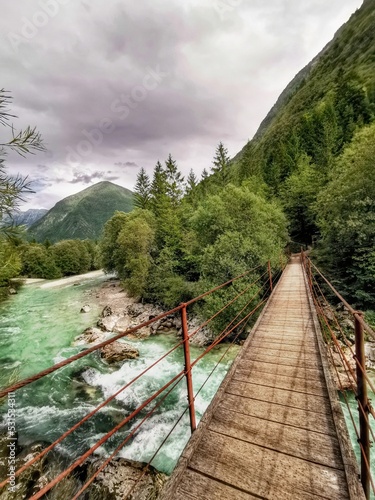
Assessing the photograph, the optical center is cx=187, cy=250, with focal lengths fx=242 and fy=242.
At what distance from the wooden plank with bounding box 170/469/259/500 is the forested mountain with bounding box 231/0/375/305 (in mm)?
12973

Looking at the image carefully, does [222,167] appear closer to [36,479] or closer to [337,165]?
[337,165]

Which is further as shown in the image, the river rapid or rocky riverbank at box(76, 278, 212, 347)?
rocky riverbank at box(76, 278, 212, 347)

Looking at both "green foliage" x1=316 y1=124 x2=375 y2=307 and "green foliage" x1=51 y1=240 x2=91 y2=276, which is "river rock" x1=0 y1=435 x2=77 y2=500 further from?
"green foliage" x1=51 y1=240 x2=91 y2=276

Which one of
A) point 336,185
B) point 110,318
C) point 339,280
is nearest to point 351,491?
point 339,280

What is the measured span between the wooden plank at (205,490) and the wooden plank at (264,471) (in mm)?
49

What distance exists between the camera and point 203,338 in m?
13.5

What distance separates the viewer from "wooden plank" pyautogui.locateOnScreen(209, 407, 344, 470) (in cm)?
240

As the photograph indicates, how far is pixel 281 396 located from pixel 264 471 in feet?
3.85

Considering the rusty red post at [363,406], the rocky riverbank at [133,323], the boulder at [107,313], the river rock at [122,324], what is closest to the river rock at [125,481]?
the rusty red post at [363,406]

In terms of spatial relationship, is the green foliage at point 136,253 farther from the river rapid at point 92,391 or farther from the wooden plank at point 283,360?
the wooden plank at point 283,360

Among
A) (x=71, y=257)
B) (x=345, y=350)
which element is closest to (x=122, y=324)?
(x=345, y=350)

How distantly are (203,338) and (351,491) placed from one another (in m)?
11.9

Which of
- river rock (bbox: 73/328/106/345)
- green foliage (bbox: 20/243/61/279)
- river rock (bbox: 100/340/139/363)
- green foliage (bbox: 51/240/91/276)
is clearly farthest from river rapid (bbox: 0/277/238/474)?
green foliage (bbox: 51/240/91/276)

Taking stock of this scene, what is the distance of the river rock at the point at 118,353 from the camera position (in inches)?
455
